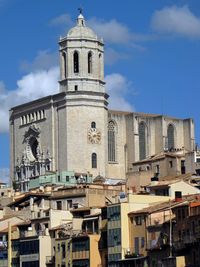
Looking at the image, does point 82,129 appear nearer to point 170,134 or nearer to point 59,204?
point 170,134

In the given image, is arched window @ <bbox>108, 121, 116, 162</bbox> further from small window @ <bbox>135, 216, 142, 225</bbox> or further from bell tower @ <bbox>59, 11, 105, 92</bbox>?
small window @ <bbox>135, 216, 142, 225</bbox>

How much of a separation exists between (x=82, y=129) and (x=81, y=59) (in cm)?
1092

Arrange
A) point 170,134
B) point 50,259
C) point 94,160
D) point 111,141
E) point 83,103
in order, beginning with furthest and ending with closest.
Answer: point 170,134 < point 111,141 < point 83,103 < point 94,160 < point 50,259

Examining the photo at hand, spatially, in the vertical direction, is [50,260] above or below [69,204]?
below

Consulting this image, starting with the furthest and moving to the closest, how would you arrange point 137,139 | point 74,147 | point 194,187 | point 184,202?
point 137,139 → point 74,147 → point 194,187 → point 184,202

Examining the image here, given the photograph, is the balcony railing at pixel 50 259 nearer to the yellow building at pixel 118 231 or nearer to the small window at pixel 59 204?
A: the yellow building at pixel 118 231

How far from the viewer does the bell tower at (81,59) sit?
16062 cm

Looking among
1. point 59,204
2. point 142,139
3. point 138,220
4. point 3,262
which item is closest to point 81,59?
point 142,139

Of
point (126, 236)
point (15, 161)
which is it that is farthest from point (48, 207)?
point (15, 161)

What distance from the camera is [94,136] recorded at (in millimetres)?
156625

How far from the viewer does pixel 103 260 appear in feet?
309

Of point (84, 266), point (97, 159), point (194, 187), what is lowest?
point (84, 266)

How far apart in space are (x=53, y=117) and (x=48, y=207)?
Answer: 47.0 metres

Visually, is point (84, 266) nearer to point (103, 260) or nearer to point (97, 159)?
point (103, 260)
